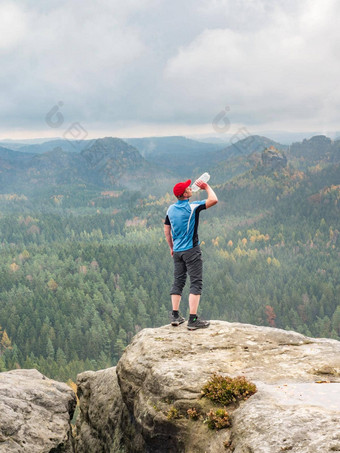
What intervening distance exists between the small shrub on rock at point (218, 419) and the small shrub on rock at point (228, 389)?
0.42 m

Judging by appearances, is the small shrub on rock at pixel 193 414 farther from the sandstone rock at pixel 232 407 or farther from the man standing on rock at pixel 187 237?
the man standing on rock at pixel 187 237

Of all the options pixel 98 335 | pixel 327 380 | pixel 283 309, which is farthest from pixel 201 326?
pixel 283 309

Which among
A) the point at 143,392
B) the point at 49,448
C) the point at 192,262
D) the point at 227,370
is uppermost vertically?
the point at 192,262

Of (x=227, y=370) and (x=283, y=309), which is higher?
(x=227, y=370)

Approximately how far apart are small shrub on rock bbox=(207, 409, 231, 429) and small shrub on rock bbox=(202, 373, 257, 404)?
0.42 meters

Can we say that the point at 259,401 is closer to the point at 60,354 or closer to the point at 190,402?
the point at 190,402

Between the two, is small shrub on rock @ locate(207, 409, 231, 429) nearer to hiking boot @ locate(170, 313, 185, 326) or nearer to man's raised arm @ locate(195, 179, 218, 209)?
hiking boot @ locate(170, 313, 185, 326)

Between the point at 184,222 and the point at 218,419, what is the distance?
742cm

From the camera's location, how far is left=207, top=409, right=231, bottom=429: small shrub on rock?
11.4 metres

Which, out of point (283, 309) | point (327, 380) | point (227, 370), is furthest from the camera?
point (283, 309)

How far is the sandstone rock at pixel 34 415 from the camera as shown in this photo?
49.7ft

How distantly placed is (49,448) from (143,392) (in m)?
4.97

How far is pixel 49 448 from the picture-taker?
15906mm

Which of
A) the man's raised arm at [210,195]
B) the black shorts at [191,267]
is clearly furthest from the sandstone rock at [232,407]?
the man's raised arm at [210,195]
